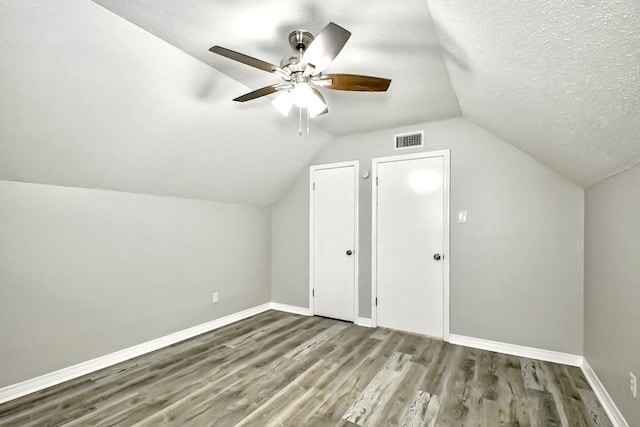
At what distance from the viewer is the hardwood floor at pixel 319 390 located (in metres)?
2.02

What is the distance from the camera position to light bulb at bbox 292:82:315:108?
1.95m

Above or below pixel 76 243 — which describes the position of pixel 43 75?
above

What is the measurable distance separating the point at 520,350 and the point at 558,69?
9.02 feet

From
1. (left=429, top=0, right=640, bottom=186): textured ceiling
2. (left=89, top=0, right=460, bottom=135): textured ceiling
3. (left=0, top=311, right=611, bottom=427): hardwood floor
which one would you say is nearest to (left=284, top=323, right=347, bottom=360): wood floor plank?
(left=0, top=311, right=611, bottom=427): hardwood floor

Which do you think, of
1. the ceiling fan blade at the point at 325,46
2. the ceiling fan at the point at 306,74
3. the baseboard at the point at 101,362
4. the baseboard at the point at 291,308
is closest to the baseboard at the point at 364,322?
the baseboard at the point at 291,308

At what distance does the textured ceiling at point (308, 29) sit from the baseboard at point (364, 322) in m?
2.64

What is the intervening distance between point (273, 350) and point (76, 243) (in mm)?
2013

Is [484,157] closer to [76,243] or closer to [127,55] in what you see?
[127,55]

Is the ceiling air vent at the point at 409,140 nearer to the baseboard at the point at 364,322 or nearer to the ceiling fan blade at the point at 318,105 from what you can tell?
the ceiling fan blade at the point at 318,105

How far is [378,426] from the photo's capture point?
194 centimetres

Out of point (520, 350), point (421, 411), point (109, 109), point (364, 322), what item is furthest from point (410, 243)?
point (109, 109)

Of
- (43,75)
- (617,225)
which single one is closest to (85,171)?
(43,75)

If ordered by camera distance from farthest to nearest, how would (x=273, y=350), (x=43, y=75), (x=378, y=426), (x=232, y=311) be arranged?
(x=232, y=311)
(x=273, y=350)
(x=378, y=426)
(x=43, y=75)

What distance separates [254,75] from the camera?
8.21ft
